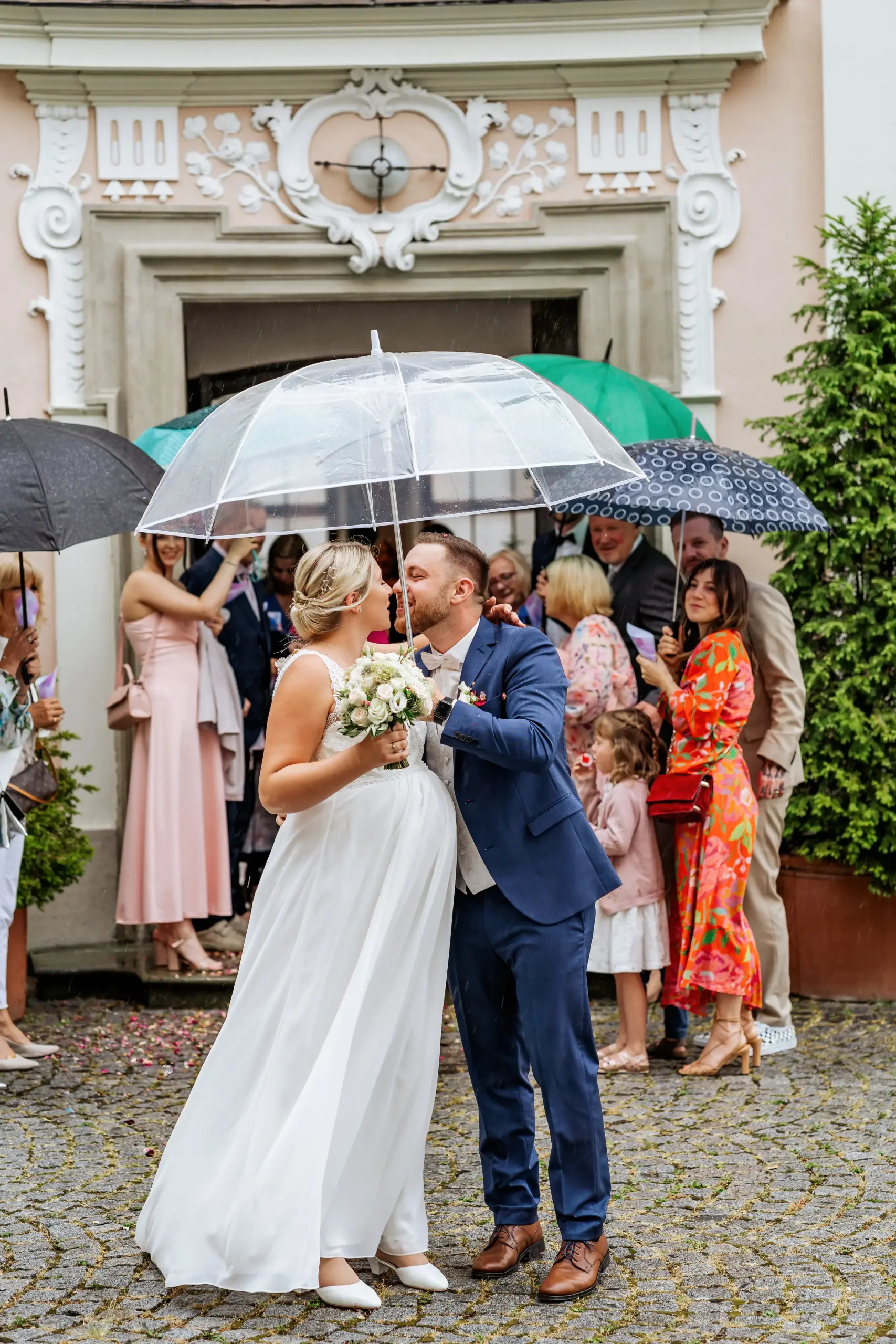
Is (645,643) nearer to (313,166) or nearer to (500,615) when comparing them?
(500,615)

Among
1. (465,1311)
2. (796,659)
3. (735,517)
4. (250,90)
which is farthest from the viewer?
(250,90)

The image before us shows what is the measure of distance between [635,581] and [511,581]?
26.4 inches

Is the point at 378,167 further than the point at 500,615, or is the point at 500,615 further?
the point at 378,167

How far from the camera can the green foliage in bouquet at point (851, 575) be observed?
769 cm

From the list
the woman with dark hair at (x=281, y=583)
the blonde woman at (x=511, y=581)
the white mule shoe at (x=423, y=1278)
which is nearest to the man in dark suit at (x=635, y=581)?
the blonde woman at (x=511, y=581)

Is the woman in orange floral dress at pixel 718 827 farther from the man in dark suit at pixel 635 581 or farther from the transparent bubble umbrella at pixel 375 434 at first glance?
the transparent bubble umbrella at pixel 375 434

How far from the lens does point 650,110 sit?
9.09 metres

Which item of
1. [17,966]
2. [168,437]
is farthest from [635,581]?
[17,966]

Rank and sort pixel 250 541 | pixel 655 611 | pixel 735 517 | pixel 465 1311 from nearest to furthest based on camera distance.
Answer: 1. pixel 465 1311
2. pixel 735 517
3. pixel 655 611
4. pixel 250 541

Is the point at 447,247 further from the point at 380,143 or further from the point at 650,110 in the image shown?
the point at 650,110

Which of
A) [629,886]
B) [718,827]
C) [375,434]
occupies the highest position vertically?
[375,434]

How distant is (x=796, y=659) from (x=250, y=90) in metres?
4.43

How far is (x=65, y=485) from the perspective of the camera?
20.3 ft

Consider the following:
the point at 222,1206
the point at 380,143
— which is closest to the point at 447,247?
the point at 380,143
